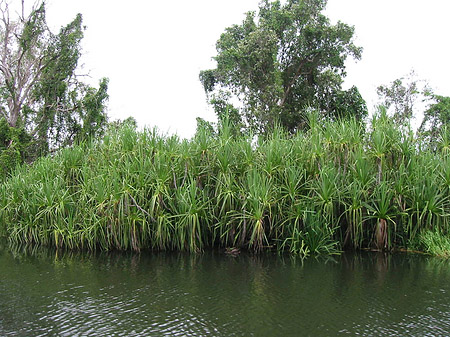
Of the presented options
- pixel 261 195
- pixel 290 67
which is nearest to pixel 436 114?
pixel 290 67

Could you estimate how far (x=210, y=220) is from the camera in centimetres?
895

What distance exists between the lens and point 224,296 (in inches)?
225

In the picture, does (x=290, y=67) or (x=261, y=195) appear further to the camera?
(x=290, y=67)

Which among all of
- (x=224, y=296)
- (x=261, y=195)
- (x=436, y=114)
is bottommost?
(x=224, y=296)

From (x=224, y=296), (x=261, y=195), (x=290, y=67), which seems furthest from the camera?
(x=290, y=67)

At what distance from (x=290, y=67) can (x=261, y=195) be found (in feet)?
44.2

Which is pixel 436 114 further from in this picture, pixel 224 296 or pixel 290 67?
pixel 224 296

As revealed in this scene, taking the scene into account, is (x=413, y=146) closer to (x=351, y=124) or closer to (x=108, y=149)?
(x=351, y=124)

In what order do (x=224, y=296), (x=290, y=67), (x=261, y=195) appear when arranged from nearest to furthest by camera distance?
(x=224, y=296), (x=261, y=195), (x=290, y=67)

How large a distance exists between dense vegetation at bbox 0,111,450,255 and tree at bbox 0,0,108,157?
11627 millimetres

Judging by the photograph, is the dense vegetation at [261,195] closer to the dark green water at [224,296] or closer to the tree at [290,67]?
the dark green water at [224,296]

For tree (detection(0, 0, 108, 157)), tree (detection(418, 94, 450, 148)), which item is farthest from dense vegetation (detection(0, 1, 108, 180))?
tree (detection(418, 94, 450, 148))

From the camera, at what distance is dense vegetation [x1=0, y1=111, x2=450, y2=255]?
8.42 metres

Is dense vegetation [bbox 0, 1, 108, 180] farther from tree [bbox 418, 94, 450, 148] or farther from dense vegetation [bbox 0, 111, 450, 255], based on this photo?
tree [bbox 418, 94, 450, 148]
